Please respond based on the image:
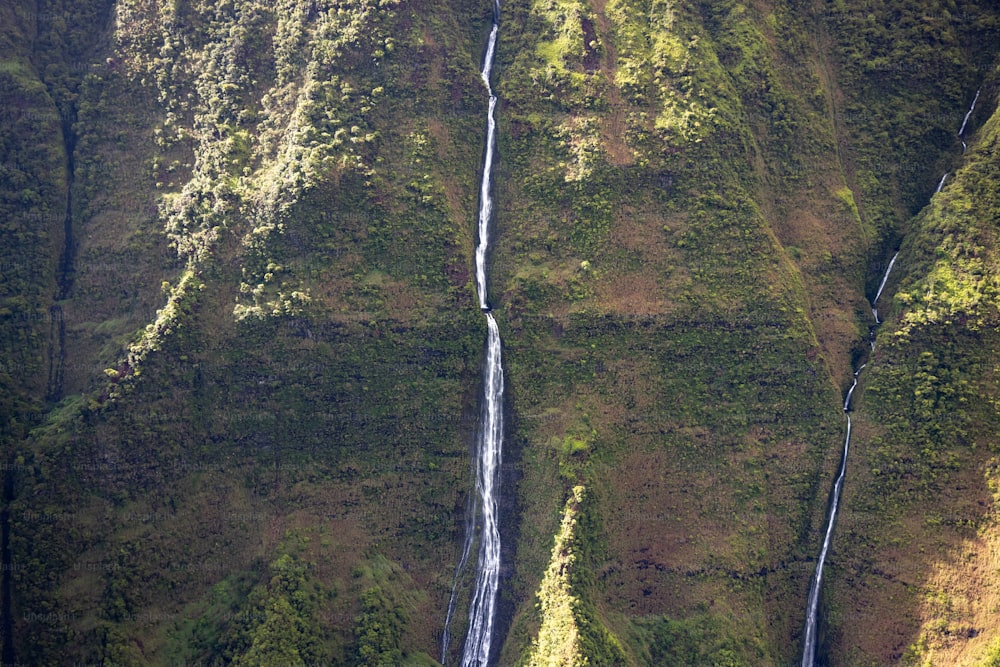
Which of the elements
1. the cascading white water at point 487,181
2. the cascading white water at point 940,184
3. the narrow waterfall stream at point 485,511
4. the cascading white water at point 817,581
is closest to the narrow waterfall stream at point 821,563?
the cascading white water at point 817,581

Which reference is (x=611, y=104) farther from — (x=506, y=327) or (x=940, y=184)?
(x=940, y=184)

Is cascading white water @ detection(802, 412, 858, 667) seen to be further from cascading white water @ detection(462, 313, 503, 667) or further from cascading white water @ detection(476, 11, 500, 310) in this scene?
cascading white water @ detection(476, 11, 500, 310)

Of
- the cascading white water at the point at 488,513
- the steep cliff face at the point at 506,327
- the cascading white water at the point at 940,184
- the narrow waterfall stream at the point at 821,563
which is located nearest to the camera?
the steep cliff face at the point at 506,327

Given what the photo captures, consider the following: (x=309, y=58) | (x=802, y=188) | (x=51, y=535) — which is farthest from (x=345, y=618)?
(x=802, y=188)

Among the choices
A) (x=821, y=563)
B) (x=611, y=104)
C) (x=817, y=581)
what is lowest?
(x=817, y=581)

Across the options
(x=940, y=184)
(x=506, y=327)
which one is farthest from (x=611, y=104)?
(x=940, y=184)

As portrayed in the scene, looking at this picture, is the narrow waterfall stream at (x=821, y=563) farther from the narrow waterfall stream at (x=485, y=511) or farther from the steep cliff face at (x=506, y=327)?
the narrow waterfall stream at (x=485, y=511)

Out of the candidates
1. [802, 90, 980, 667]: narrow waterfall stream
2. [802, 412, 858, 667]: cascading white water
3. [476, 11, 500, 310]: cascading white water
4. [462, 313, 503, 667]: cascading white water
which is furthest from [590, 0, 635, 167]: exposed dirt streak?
[802, 412, 858, 667]: cascading white water
